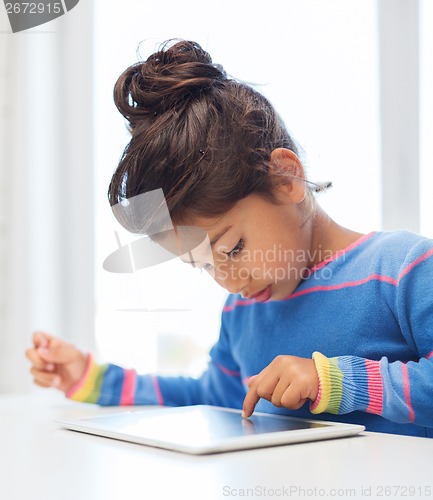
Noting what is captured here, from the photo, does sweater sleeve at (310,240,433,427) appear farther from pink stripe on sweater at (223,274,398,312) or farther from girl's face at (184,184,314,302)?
girl's face at (184,184,314,302)

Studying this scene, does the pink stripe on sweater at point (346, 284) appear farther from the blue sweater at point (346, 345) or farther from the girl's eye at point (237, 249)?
the girl's eye at point (237, 249)

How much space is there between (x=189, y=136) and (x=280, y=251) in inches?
7.8

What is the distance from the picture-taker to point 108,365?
3.70ft

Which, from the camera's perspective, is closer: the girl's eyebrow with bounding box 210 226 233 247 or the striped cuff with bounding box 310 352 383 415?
the striped cuff with bounding box 310 352 383 415

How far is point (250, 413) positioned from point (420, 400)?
0.60ft

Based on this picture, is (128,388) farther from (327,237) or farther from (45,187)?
(45,187)

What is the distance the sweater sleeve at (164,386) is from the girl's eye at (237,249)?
0.29 metres

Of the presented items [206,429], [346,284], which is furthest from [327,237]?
[206,429]

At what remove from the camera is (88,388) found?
1082 millimetres

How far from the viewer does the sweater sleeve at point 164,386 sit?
1083 millimetres

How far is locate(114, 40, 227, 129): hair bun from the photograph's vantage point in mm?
828

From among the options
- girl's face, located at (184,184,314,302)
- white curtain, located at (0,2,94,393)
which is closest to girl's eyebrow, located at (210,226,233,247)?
girl's face, located at (184,184,314,302)

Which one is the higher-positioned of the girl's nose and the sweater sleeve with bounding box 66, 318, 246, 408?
the girl's nose

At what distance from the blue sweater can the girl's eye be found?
14 centimetres
